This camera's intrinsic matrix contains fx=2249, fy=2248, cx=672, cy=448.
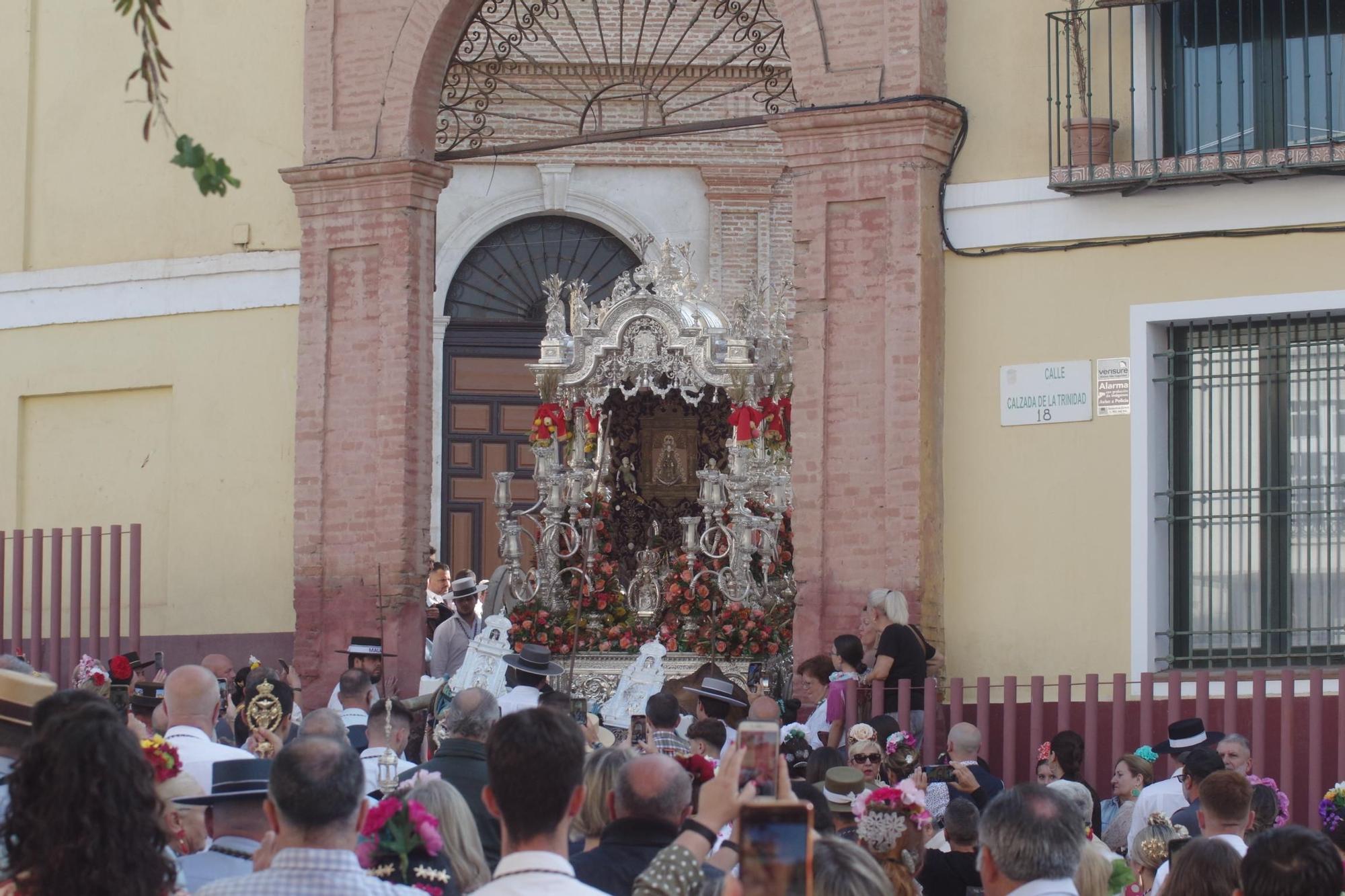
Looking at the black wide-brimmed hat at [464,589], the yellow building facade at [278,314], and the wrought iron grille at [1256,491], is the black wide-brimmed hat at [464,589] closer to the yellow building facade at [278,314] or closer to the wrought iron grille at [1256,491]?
the yellow building facade at [278,314]

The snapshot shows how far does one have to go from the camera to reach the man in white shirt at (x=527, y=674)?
40.1 ft

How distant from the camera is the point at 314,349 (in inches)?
663

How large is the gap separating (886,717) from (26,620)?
932 centimetres

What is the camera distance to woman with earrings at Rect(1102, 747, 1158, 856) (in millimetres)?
10812

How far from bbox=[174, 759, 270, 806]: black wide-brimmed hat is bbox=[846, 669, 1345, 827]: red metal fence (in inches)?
279

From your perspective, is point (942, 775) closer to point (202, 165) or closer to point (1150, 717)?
point (1150, 717)

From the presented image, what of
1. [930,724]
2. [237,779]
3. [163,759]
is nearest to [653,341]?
[930,724]

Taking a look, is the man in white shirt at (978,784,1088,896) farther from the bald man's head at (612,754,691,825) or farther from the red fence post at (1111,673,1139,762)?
the red fence post at (1111,673,1139,762)

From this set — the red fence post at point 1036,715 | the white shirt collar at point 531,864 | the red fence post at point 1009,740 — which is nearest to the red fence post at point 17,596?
the red fence post at point 1009,740

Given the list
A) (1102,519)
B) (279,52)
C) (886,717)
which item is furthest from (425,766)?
(279,52)

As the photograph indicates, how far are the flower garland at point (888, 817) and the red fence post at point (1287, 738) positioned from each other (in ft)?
17.7

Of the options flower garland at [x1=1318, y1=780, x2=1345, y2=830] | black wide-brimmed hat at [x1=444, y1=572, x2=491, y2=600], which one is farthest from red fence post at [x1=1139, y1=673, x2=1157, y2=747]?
black wide-brimmed hat at [x1=444, y1=572, x2=491, y2=600]

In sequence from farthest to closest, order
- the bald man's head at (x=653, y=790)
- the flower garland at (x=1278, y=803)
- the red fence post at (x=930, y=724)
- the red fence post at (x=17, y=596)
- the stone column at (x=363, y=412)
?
the red fence post at (x=17, y=596)
the stone column at (x=363, y=412)
the red fence post at (x=930, y=724)
the flower garland at (x=1278, y=803)
the bald man's head at (x=653, y=790)

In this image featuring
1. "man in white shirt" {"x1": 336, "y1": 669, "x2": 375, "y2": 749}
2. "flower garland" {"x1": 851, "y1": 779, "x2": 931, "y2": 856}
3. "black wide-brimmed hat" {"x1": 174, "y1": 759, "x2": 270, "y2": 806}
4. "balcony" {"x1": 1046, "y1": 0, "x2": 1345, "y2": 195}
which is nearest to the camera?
"black wide-brimmed hat" {"x1": 174, "y1": 759, "x2": 270, "y2": 806}
